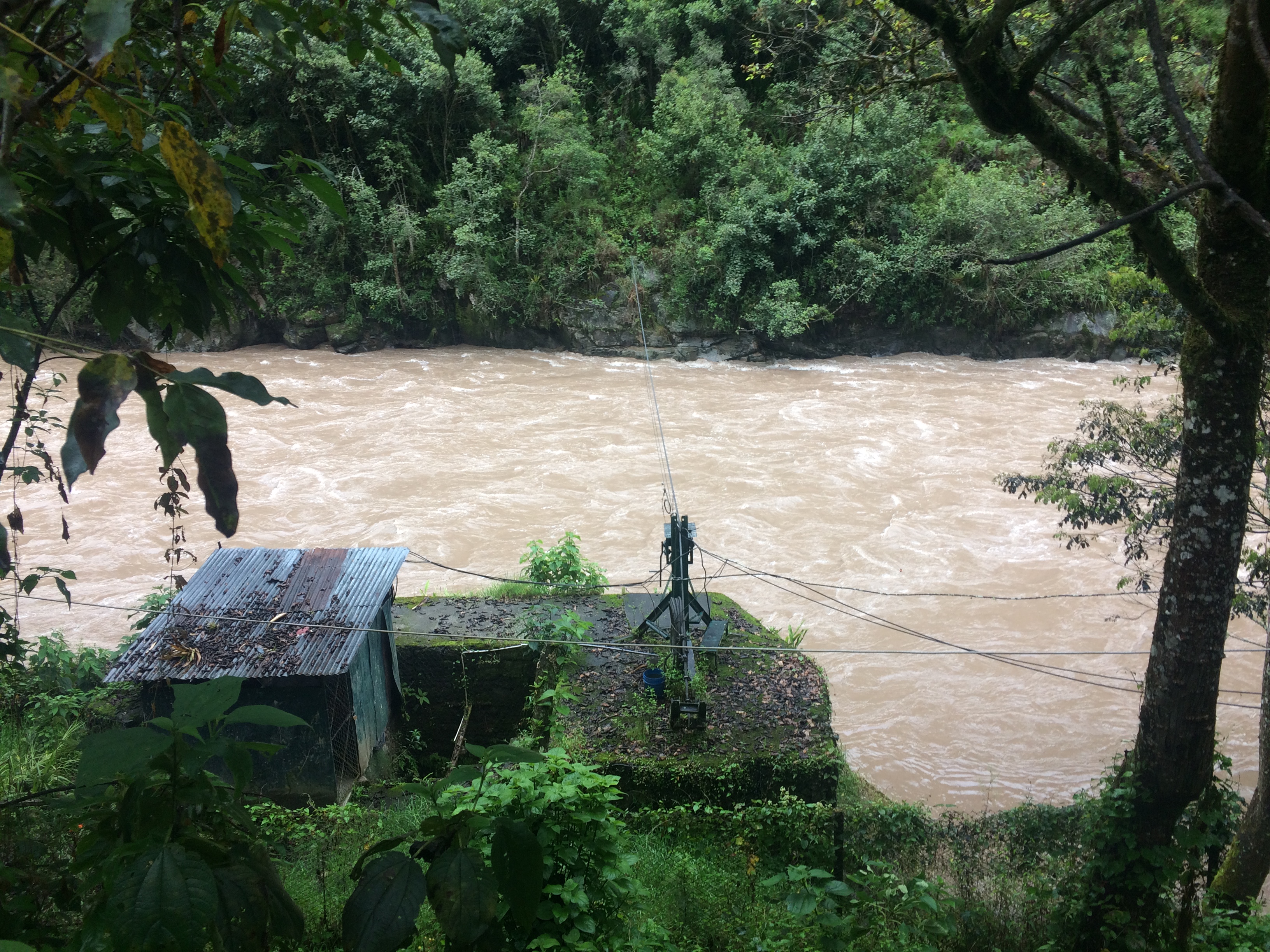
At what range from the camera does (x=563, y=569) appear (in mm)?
8609

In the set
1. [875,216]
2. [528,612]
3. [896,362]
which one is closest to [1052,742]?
[528,612]

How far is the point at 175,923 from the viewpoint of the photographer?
0.98 meters

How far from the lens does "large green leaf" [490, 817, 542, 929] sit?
1182mm

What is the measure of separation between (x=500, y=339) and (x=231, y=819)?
21538 millimetres

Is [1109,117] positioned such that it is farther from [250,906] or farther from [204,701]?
[250,906]

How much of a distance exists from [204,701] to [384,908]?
0.40m

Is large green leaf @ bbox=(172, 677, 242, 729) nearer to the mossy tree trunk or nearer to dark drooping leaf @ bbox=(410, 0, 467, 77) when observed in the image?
dark drooping leaf @ bbox=(410, 0, 467, 77)

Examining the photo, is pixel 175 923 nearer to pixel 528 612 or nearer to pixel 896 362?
pixel 528 612

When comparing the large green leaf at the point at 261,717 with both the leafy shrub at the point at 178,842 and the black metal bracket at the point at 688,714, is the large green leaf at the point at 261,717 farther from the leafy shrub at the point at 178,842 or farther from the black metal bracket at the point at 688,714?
the black metal bracket at the point at 688,714

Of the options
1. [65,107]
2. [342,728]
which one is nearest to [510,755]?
[65,107]

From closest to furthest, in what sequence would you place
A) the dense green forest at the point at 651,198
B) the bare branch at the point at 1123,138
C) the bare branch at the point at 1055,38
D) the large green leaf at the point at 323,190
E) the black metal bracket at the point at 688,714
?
the large green leaf at the point at 323,190 → the bare branch at the point at 1055,38 → the bare branch at the point at 1123,138 → the black metal bracket at the point at 688,714 → the dense green forest at the point at 651,198

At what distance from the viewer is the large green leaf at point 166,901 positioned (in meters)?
0.96

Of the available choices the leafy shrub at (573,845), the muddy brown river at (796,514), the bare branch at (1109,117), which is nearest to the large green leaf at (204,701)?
the leafy shrub at (573,845)

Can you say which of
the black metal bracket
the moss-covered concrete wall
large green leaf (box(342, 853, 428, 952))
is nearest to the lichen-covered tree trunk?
the black metal bracket
